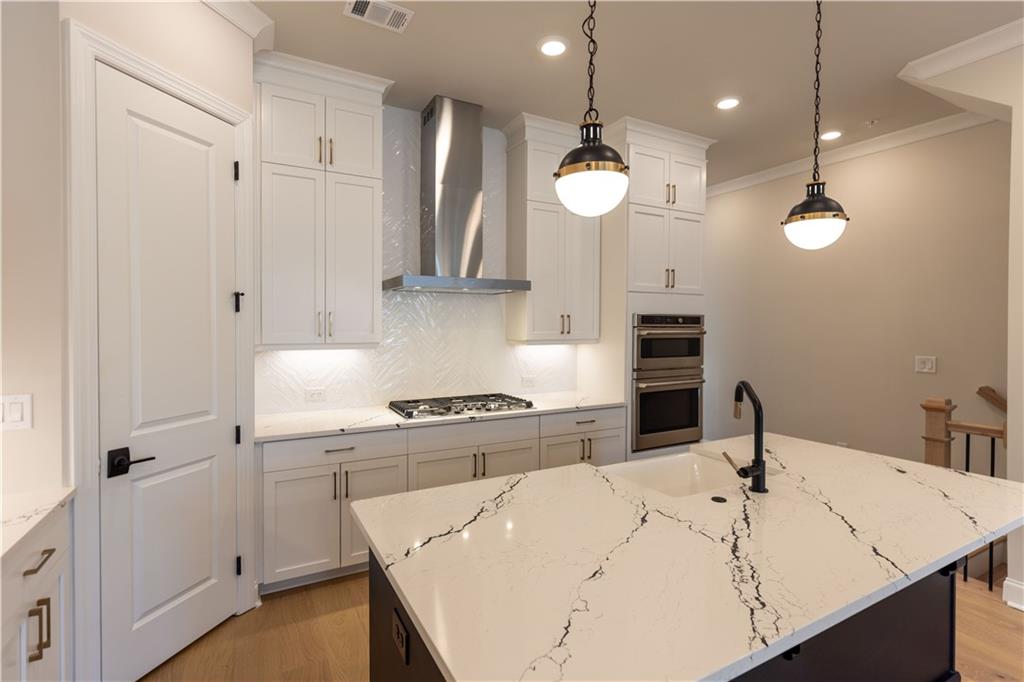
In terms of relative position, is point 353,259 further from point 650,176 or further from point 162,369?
point 650,176

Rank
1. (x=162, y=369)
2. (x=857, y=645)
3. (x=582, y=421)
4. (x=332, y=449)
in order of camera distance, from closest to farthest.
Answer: (x=857, y=645)
(x=162, y=369)
(x=332, y=449)
(x=582, y=421)

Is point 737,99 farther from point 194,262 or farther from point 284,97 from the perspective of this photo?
point 194,262

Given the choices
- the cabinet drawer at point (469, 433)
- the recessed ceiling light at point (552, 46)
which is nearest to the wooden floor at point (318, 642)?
the cabinet drawer at point (469, 433)

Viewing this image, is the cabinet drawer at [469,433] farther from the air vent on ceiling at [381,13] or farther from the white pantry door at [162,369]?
the air vent on ceiling at [381,13]

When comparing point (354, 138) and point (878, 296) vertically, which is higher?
point (354, 138)

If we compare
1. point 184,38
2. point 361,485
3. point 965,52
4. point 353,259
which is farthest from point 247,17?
point 965,52

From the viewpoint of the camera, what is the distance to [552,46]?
2592mm

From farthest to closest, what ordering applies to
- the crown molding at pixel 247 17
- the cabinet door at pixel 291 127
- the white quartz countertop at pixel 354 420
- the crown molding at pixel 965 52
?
the cabinet door at pixel 291 127 < the white quartz countertop at pixel 354 420 < the crown molding at pixel 965 52 < the crown molding at pixel 247 17

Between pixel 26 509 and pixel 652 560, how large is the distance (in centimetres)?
178

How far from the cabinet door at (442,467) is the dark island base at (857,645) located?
1.33 meters

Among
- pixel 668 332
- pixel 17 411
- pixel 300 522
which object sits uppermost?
pixel 668 332

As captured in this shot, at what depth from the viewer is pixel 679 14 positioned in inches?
92.4

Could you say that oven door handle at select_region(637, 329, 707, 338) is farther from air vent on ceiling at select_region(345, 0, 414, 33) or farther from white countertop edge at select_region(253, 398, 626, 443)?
air vent on ceiling at select_region(345, 0, 414, 33)

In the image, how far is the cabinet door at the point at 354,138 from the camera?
2883 mm
